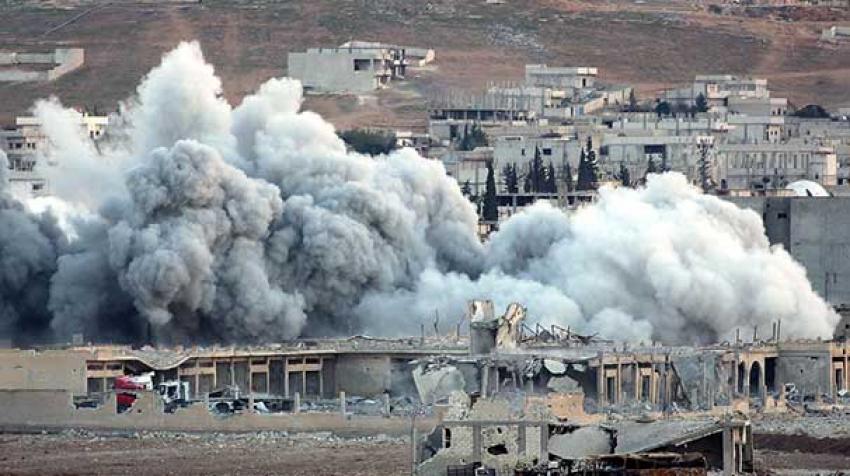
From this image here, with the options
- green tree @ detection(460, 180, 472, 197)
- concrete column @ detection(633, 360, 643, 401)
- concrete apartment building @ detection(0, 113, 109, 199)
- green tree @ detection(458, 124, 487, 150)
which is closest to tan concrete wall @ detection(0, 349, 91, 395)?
concrete column @ detection(633, 360, 643, 401)

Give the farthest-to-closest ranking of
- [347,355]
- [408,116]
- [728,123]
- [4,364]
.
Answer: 1. [408,116]
2. [728,123]
3. [347,355]
4. [4,364]

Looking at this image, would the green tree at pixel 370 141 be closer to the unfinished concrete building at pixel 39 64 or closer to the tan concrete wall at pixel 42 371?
the unfinished concrete building at pixel 39 64

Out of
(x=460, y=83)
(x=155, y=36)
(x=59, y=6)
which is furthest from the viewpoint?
(x=59, y=6)

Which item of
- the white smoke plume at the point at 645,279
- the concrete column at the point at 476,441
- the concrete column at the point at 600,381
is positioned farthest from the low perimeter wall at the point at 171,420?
the concrete column at the point at 476,441

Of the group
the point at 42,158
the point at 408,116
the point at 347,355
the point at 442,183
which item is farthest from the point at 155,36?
the point at 347,355

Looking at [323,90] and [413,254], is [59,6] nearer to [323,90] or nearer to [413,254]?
[323,90]

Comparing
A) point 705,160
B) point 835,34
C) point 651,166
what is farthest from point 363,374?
point 835,34

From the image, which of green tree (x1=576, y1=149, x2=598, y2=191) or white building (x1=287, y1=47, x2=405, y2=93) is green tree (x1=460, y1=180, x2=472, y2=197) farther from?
white building (x1=287, y1=47, x2=405, y2=93)
